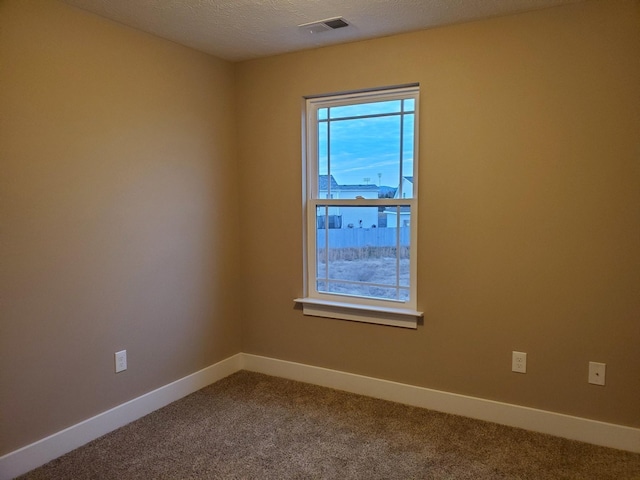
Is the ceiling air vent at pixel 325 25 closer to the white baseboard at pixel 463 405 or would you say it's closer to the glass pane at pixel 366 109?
the glass pane at pixel 366 109

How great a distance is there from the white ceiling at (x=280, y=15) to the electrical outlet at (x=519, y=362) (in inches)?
73.8

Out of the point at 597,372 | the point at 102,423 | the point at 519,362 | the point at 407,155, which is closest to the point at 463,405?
the point at 519,362

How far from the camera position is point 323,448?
244cm

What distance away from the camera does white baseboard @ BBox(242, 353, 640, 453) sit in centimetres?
245

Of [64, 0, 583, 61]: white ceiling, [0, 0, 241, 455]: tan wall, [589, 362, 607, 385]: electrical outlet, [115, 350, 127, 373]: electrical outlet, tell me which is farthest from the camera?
[115, 350, 127, 373]: electrical outlet

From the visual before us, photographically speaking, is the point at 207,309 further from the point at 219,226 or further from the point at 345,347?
the point at 345,347

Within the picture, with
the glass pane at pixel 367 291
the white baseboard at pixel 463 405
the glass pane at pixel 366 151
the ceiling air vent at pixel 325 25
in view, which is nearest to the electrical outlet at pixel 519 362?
the white baseboard at pixel 463 405

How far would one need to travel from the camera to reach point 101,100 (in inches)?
99.3

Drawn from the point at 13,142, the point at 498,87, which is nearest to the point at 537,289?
the point at 498,87

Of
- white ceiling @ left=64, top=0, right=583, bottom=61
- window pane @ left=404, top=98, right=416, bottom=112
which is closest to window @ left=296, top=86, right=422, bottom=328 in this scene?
window pane @ left=404, top=98, right=416, bottom=112

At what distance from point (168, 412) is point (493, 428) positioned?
1934mm

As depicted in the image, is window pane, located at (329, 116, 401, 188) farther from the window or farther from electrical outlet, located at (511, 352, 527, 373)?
electrical outlet, located at (511, 352, 527, 373)

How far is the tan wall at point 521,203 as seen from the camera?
2.35 metres

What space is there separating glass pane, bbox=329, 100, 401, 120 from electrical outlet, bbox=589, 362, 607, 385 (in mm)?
1834
